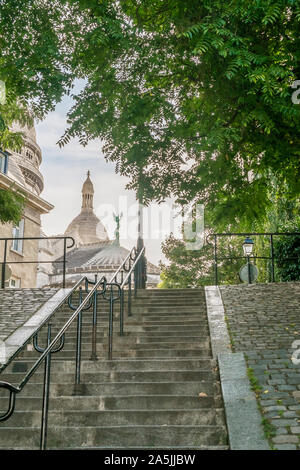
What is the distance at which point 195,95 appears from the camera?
9242 mm

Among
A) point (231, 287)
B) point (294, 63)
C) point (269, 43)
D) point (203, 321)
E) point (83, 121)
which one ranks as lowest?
point (203, 321)

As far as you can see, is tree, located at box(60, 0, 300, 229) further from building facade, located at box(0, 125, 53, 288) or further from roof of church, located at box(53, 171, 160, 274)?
roof of church, located at box(53, 171, 160, 274)

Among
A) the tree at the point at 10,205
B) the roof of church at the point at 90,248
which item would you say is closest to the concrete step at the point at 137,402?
the tree at the point at 10,205

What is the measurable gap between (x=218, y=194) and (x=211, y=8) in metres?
3.56

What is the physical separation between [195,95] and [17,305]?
5822 mm

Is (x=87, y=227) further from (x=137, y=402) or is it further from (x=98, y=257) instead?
(x=137, y=402)

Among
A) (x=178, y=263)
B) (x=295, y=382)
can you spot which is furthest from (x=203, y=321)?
(x=178, y=263)

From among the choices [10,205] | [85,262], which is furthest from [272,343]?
[85,262]

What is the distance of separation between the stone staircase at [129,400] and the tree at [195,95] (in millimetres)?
2834

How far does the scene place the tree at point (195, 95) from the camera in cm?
657

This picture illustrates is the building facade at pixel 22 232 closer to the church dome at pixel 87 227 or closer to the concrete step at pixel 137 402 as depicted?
the concrete step at pixel 137 402

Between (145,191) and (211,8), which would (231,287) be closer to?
(145,191)

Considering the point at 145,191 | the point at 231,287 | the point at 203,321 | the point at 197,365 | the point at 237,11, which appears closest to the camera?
the point at 237,11

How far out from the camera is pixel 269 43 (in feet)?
26.0
